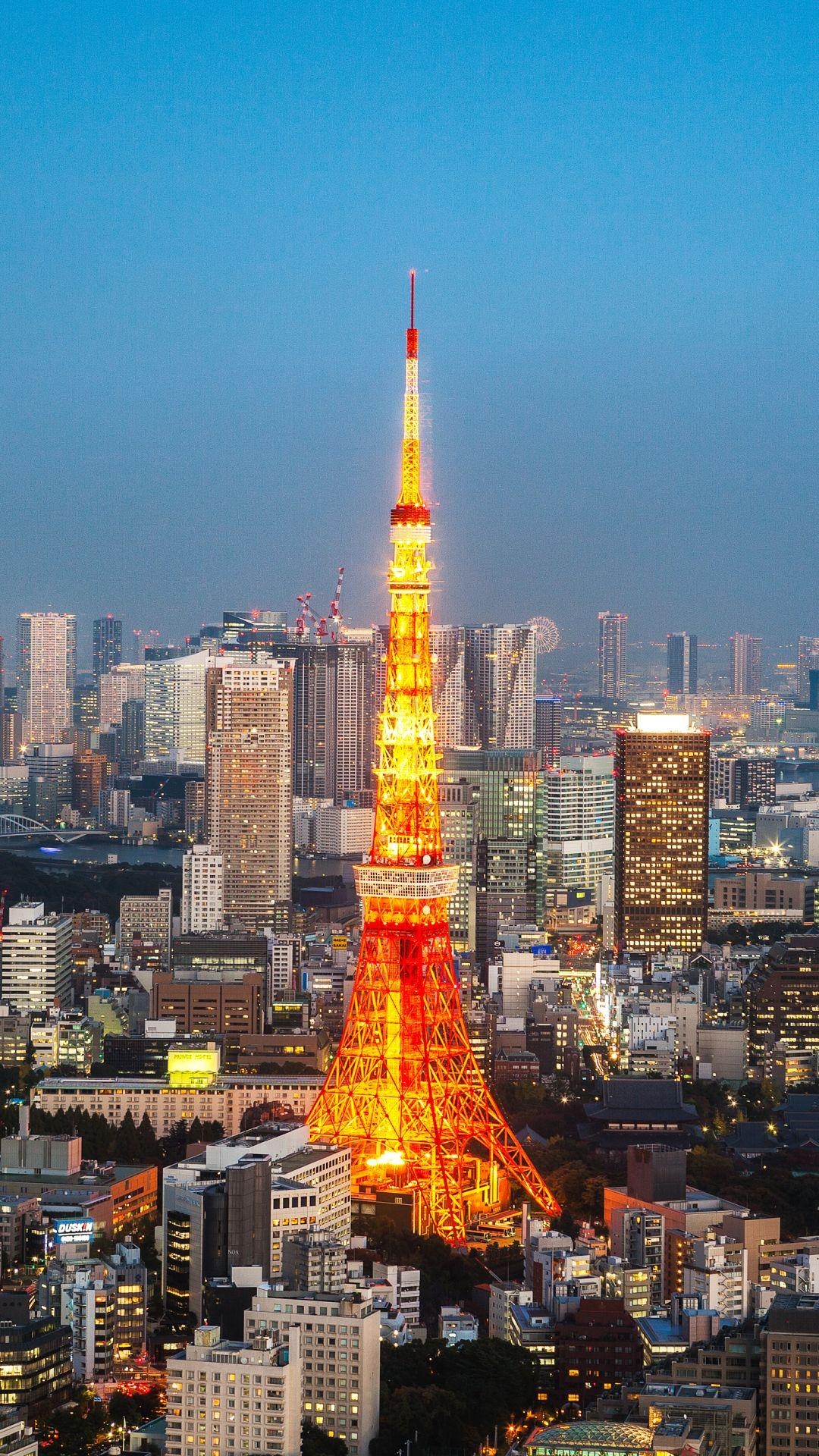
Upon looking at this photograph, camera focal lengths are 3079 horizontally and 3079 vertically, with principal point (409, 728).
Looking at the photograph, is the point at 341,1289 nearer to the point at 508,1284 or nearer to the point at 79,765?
the point at 508,1284

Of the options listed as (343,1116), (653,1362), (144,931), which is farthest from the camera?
(144,931)

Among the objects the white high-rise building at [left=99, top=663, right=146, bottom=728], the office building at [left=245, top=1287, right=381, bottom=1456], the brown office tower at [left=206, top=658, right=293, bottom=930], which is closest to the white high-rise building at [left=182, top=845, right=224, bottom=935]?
the brown office tower at [left=206, top=658, right=293, bottom=930]

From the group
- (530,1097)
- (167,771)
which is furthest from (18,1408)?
(167,771)

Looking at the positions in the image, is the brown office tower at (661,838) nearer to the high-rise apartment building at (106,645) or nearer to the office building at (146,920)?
the office building at (146,920)

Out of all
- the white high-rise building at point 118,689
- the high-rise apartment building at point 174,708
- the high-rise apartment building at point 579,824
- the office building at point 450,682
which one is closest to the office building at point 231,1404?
the high-rise apartment building at point 579,824

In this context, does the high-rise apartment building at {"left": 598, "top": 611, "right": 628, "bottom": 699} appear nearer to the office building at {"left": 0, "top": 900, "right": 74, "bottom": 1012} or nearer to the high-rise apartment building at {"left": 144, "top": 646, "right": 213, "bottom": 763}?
the high-rise apartment building at {"left": 144, "top": 646, "right": 213, "bottom": 763}
